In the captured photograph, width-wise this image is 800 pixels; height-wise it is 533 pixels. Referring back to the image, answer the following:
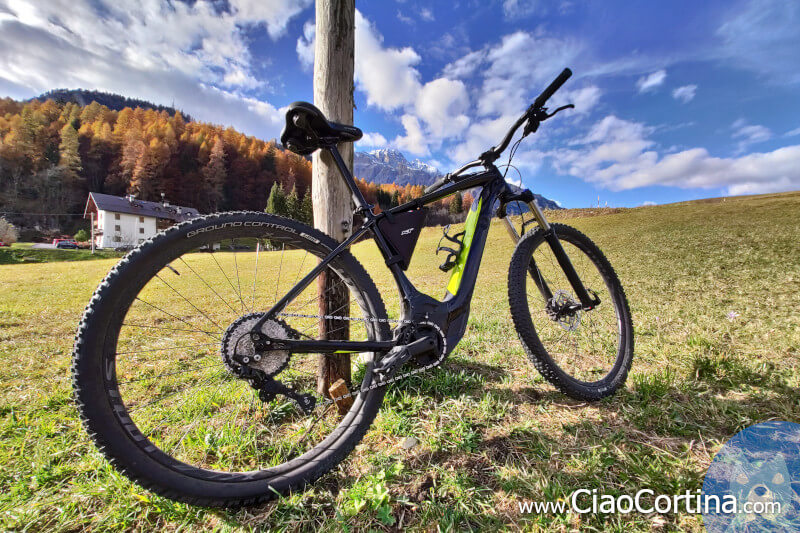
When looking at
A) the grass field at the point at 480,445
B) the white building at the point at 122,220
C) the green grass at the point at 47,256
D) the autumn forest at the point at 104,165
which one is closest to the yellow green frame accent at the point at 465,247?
the grass field at the point at 480,445

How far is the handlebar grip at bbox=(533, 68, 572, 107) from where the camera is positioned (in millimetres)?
2279

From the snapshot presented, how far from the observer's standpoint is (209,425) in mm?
1964

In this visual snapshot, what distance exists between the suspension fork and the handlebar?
566mm

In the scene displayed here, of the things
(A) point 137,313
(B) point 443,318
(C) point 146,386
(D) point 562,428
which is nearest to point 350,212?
(B) point 443,318

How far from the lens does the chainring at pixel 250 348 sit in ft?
5.21

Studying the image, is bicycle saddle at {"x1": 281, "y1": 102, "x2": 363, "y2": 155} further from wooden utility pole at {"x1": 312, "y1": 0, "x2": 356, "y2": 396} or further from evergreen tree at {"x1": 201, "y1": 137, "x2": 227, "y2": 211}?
evergreen tree at {"x1": 201, "y1": 137, "x2": 227, "y2": 211}

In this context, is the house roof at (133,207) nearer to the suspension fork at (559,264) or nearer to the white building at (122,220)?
the white building at (122,220)

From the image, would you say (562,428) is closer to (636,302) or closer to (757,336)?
(757,336)

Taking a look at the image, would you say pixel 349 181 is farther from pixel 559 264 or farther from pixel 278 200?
pixel 278 200

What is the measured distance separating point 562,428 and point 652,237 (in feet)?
67.8

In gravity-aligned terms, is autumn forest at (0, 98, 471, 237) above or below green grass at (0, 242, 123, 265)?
above

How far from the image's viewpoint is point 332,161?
94.0 inches

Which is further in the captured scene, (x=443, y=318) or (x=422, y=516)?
(x=443, y=318)

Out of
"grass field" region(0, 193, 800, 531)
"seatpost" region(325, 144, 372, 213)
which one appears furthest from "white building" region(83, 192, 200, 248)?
"seatpost" region(325, 144, 372, 213)
